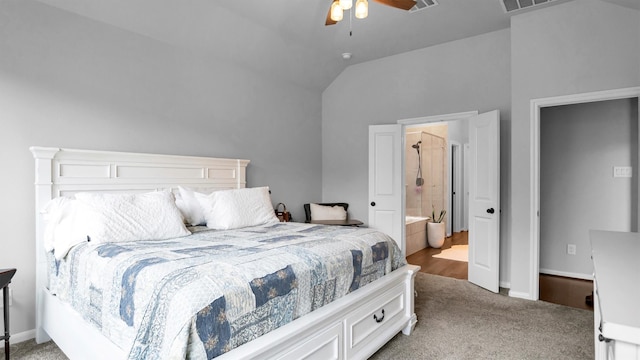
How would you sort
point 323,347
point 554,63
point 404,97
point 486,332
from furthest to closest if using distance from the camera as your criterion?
point 404,97
point 554,63
point 486,332
point 323,347

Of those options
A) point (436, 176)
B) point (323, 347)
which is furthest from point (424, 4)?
point (436, 176)

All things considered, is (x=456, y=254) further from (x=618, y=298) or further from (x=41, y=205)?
(x=41, y=205)

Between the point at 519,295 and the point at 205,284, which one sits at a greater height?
the point at 205,284

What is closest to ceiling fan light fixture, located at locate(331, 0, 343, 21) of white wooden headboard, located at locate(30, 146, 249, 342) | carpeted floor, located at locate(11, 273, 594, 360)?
white wooden headboard, located at locate(30, 146, 249, 342)

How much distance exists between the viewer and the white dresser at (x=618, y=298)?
717 millimetres

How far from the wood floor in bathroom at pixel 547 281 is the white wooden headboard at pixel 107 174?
290 cm

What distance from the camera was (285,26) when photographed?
3.79 m

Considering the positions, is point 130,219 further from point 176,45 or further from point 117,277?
point 176,45

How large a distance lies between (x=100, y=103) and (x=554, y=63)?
4115 mm

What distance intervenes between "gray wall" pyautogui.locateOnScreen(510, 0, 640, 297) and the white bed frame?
1.51 metres

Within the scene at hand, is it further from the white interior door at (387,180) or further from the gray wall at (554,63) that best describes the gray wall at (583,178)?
Answer: the white interior door at (387,180)

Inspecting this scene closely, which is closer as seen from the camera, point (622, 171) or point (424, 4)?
point (424, 4)

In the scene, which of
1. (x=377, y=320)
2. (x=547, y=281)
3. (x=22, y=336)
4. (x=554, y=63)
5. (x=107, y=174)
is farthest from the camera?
(x=547, y=281)

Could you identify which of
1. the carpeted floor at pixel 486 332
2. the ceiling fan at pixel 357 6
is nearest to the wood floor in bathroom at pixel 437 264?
the carpeted floor at pixel 486 332
